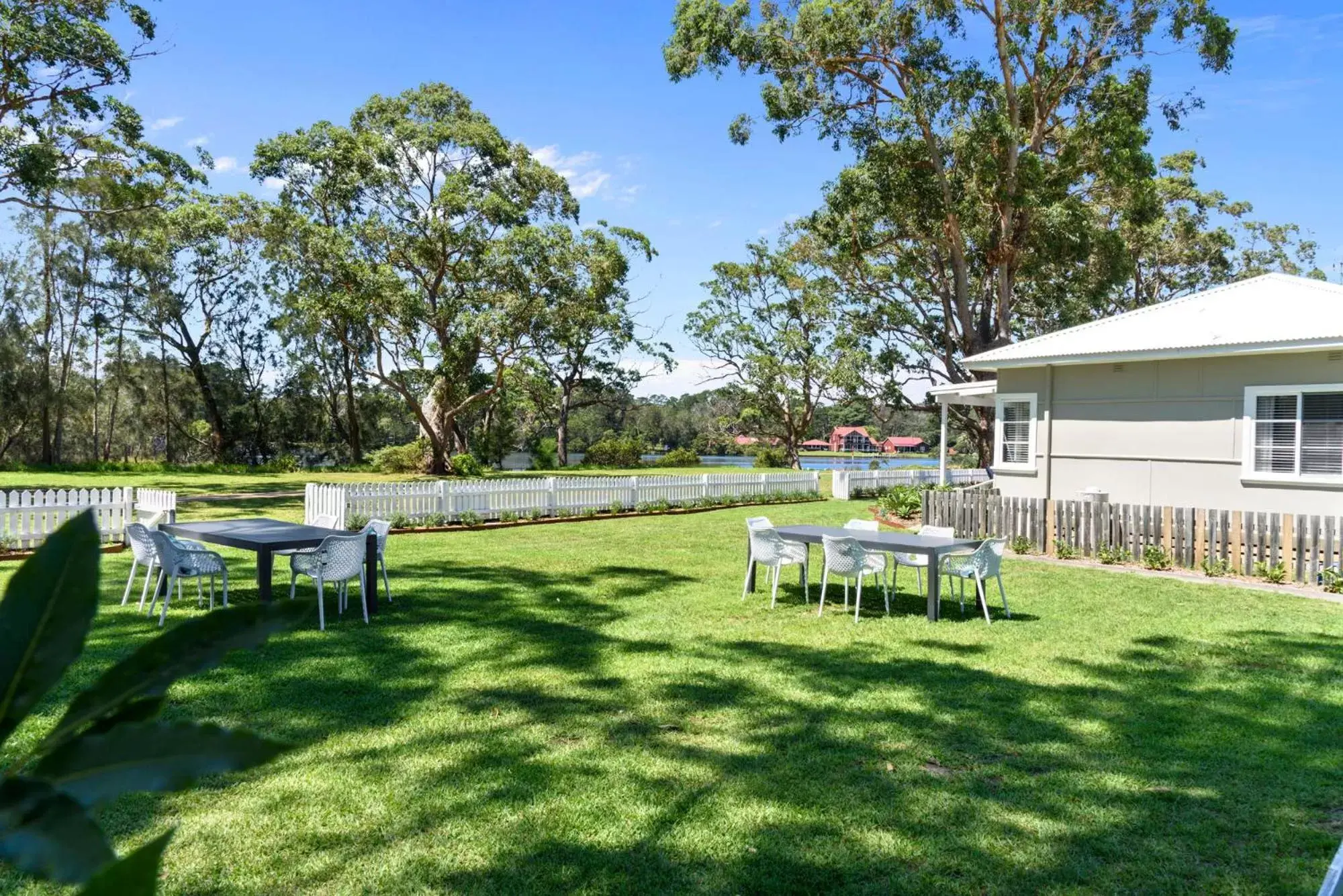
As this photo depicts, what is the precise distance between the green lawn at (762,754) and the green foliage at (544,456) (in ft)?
113

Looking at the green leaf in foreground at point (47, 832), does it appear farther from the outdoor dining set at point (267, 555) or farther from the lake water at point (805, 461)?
the lake water at point (805, 461)

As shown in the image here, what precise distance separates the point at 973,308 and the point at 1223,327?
64.8ft

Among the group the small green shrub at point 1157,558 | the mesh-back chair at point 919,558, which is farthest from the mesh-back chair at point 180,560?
the small green shrub at point 1157,558

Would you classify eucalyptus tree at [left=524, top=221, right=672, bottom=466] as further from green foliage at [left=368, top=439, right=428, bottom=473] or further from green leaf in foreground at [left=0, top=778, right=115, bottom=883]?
green leaf in foreground at [left=0, top=778, right=115, bottom=883]

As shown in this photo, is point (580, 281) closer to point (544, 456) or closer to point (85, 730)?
point (544, 456)

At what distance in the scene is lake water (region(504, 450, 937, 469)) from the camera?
47.3m

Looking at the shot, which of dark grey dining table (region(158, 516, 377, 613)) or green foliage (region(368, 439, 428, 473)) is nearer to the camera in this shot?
dark grey dining table (region(158, 516, 377, 613))

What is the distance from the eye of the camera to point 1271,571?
37.2 feet

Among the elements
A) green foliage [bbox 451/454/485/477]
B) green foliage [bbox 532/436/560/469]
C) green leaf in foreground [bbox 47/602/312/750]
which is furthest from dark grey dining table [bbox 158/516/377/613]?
green foliage [bbox 532/436/560/469]

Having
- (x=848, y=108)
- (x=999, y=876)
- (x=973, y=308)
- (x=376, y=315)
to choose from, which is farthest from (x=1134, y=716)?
(x=973, y=308)

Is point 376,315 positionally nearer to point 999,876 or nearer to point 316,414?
point 316,414

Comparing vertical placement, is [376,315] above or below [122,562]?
above

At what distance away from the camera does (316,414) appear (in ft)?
157

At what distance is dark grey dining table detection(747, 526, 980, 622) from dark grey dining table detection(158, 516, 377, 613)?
4.26 meters
